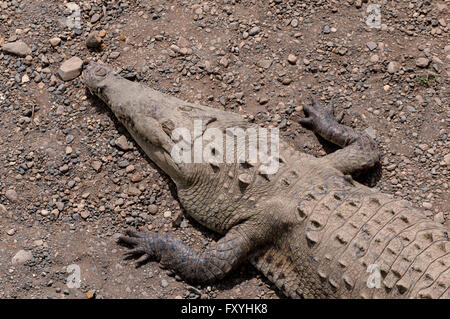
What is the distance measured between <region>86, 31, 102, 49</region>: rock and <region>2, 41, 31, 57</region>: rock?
2.29ft

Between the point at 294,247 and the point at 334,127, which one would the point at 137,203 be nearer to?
the point at 294,247

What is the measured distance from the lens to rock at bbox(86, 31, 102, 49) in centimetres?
644

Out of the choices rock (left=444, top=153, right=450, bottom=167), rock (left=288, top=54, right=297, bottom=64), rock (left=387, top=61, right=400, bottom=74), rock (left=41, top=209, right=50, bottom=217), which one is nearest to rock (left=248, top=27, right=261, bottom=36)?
rock (left=288, top=54, right=297, bottom=64)

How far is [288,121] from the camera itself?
6004mm

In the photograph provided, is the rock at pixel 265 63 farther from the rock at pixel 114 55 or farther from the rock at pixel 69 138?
the rock at pixel 69 138

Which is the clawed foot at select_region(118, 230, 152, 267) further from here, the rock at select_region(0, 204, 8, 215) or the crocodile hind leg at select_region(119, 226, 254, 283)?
the rock at select_region(0, 204, 8, 215)

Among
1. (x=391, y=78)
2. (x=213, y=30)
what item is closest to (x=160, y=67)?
(x=213, y=30)

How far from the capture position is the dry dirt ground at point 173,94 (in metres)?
5.47

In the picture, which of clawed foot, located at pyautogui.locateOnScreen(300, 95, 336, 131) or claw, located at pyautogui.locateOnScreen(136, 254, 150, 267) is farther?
clawed foot, located at pyautogui.locateOnScreen(300, 95, 336, 131)

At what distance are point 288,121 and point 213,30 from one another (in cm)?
141

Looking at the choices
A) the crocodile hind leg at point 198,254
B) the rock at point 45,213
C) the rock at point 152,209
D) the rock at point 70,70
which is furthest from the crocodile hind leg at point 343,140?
the rock at point 45,213

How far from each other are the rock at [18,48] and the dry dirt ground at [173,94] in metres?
0.07

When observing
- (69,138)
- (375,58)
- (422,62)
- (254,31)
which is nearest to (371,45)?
(375,58)

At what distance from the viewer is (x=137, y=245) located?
5.49 metres
